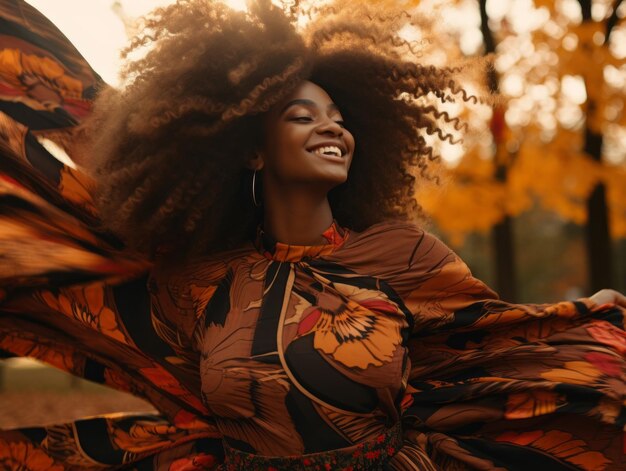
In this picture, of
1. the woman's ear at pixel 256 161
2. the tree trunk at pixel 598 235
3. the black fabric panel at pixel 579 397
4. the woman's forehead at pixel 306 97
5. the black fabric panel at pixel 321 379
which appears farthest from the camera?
the tree trunk at pixel 598 235

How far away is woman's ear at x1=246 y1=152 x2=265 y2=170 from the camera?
3.01 m

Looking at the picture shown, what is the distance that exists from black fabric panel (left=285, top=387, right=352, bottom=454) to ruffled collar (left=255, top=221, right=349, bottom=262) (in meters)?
0.57

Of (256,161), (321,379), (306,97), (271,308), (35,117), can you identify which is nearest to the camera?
(321,379)

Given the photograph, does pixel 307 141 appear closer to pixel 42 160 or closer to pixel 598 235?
pixel 42 160

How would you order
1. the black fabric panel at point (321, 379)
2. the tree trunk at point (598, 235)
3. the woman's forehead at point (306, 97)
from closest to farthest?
the black fabric panel at point (321, 379), the woman's forehead at point (306, 97), the tree trunk at point (598, 235)

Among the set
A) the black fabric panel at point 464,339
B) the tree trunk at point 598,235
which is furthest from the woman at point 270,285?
the tree trunk at point 598,235

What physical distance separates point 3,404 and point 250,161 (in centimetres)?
521

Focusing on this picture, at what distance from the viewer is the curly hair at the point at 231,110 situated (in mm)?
2844

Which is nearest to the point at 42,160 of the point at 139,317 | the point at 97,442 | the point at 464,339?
the point at 139,317

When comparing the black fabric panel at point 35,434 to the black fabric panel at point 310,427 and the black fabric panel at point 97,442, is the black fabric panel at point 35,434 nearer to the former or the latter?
the black fabric panel at point 97,442

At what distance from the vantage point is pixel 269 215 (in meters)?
3.01

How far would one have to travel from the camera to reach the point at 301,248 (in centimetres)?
289

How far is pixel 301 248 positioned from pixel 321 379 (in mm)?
564

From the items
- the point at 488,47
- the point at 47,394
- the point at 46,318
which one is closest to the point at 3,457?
the point at 46,318
